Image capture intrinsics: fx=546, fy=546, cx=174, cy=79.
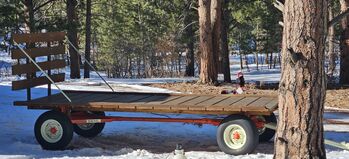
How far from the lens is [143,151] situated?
328 inches

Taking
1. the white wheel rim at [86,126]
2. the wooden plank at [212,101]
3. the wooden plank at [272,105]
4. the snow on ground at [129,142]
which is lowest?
the snow on ground at [129,142]

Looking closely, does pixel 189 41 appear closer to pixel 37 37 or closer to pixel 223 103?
pixel 37 37

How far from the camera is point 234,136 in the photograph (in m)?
8.13

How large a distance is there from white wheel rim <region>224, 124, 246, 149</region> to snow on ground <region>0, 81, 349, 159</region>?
0.20m

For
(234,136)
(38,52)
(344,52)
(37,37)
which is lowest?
(234,136)

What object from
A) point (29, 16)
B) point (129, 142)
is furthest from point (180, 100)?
point (29, 16)

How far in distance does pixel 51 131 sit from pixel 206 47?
1114 cm

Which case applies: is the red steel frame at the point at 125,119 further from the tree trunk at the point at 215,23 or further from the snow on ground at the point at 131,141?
the tree trunk at the point at 215,23

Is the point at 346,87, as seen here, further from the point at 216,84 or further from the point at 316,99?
the point at 316,99

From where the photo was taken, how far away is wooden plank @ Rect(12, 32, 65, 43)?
29.7ft

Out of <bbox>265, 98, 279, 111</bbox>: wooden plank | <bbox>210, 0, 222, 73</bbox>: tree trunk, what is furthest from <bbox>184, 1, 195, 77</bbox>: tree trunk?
<bbox>265, 98, 279, 111</bbox>: wooden plank

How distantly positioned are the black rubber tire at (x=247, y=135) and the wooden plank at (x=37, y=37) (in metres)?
3.65

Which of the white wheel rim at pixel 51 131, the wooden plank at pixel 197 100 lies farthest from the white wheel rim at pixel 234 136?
the white wheel rim at pixel 51 131

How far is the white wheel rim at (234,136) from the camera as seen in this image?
318 inches
